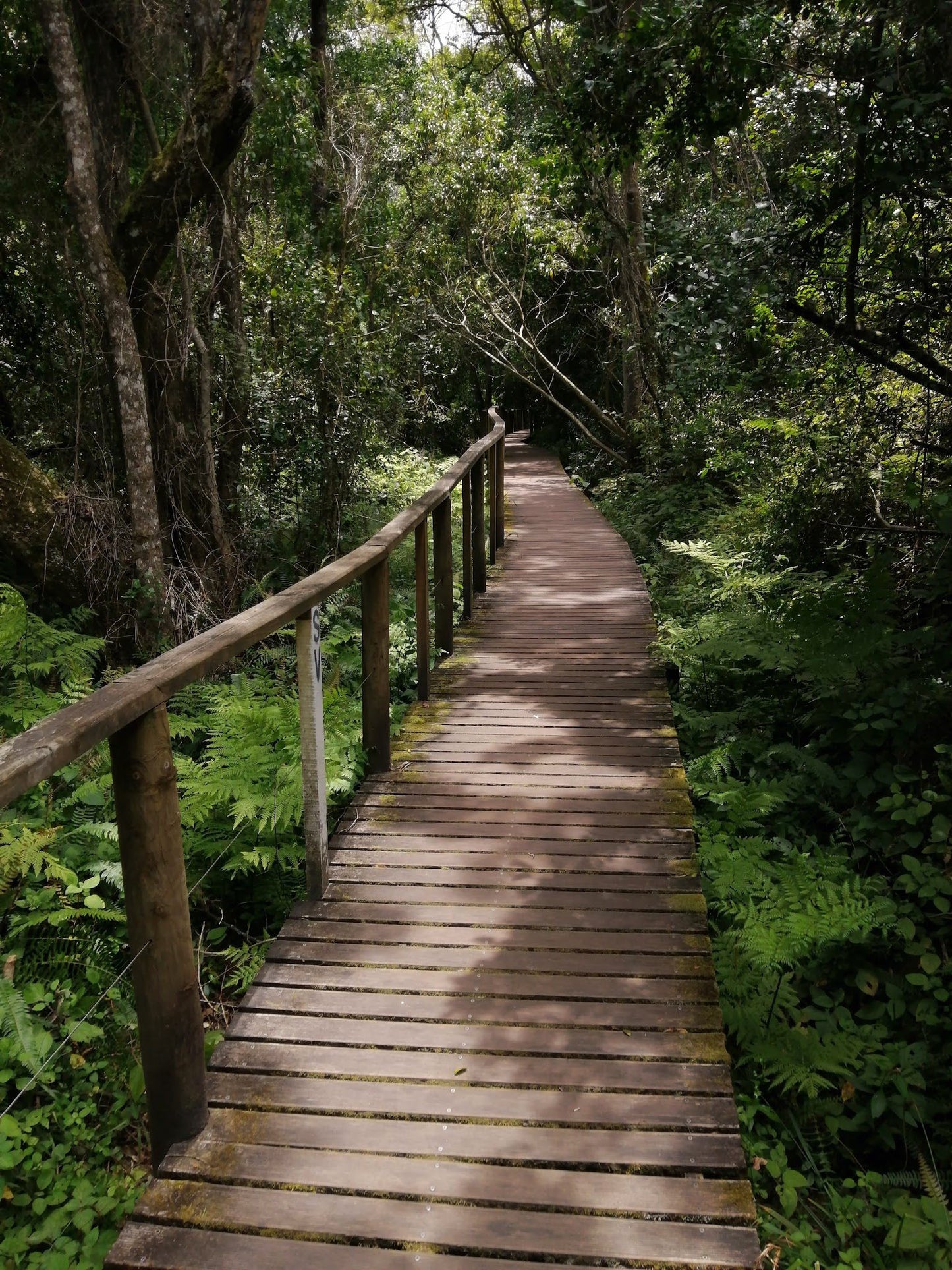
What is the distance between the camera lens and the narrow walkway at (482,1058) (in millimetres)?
1954

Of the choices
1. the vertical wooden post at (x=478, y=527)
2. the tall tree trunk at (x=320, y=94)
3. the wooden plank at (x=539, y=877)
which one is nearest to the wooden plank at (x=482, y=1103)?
the wooden plank at (x=539, y=877)

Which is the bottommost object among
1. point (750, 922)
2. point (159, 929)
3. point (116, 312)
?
point (750, 922)

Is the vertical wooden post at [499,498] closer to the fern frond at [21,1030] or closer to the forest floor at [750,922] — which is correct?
the forest floor at [750,922]

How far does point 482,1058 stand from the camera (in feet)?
8.09

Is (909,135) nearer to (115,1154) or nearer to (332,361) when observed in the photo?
(115,1154)

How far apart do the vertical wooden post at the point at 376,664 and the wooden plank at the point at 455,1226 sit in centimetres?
227

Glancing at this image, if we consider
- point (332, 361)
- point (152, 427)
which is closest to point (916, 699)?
point (152, 427)

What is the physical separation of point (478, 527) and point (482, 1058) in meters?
5.91

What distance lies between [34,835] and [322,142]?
34.8 feet

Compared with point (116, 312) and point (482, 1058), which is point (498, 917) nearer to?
point (482, 1058)

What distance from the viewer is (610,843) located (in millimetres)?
3588

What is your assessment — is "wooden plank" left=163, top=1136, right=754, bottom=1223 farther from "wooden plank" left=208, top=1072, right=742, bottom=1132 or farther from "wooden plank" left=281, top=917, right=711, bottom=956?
"wooden plank" left=281, top=917, right=711, bottom=956

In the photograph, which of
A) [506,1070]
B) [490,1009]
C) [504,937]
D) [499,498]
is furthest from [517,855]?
[499,498]

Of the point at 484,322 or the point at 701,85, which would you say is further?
the point at 484,322
